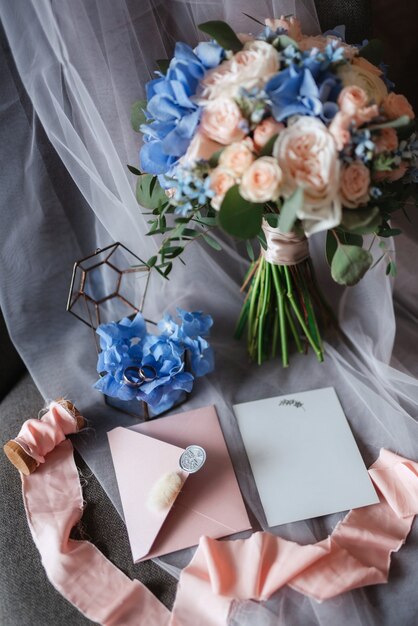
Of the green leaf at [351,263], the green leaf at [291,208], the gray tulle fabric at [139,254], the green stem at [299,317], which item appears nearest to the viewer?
the green leaf at [291,208]

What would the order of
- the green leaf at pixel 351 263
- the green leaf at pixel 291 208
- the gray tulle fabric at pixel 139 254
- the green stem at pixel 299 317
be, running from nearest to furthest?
the green leaf at pixel 291 208
the green leaf at pixel 351 263
the gray tulle fabric at pixel 139 254
the green stem at pixel 299 317

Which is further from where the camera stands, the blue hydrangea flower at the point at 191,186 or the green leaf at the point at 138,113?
the green leaf at the point at 138,113

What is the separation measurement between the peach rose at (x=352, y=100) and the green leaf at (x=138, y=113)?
0.31 meters

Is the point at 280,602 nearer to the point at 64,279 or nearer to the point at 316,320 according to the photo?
the point at 316,320

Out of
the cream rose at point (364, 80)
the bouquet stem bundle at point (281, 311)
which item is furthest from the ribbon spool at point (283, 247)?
the cream rose at point (364, 80)

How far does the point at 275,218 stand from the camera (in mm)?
825

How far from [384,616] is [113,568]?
0.38 meters

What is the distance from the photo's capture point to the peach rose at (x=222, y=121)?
2.17 ft

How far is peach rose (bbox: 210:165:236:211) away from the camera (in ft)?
2.23

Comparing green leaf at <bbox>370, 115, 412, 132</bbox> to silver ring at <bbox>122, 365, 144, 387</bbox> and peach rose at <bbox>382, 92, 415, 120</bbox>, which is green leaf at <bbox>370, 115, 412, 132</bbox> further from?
silver ring at <bbox>122, 365, 144, 387</bbox>

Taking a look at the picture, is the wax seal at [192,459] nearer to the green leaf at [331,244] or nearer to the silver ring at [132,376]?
the silver ring at [132,376]

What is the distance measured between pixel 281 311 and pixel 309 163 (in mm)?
387

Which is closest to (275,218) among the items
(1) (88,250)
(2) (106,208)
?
(2) (106,208)

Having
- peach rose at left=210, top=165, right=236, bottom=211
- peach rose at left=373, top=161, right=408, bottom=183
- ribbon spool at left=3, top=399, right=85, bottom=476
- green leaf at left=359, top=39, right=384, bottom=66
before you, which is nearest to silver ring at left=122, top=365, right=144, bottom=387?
ribbon spool at left=3, top=399, right=85, bottom=476
